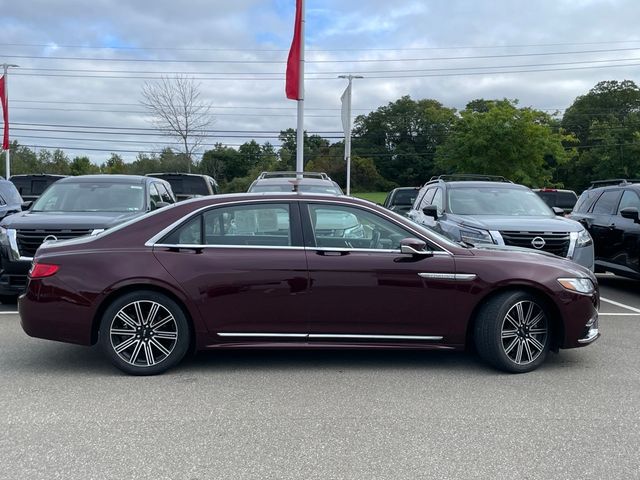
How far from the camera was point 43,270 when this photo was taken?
17.1ft

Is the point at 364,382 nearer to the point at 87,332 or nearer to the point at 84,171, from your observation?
the point at 87,332

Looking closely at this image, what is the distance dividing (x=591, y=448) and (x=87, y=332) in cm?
406

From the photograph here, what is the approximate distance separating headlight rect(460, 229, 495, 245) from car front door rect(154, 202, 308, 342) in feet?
11.2

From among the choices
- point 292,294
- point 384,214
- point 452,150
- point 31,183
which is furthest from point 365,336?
point 452,150

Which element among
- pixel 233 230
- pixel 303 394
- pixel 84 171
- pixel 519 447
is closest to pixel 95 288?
pixel 233 230

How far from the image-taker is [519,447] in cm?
380

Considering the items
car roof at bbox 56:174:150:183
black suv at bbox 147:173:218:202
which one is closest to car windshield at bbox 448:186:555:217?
car roof at bbox 56:174:150:183

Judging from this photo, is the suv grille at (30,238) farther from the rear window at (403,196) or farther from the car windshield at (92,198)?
the rear window at (403,196)

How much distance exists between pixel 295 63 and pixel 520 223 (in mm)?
10088

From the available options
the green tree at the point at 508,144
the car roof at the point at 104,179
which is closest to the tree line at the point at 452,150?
the green tree at the point at 508,144

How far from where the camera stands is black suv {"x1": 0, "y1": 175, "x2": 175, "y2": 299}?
760 cm

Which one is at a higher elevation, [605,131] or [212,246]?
[605,131]

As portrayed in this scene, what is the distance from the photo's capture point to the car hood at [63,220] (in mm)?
7746

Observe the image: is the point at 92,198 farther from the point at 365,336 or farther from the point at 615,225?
the point at 615,225
